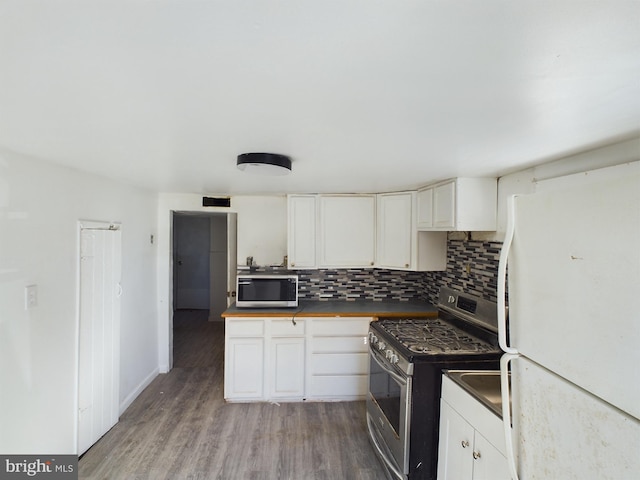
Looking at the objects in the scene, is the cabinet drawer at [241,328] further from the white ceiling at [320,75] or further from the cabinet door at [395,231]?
the white ceiling at [320,75]

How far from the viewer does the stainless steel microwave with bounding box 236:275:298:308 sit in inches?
121

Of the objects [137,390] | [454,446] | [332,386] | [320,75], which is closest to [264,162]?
[320,75]

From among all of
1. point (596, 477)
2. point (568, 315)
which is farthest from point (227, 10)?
point (596, 477)

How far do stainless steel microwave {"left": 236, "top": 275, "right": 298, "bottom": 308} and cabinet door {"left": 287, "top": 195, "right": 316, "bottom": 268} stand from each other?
24 cm

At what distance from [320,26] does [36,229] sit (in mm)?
2008

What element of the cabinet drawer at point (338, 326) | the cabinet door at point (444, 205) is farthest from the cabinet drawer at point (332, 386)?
the cabinet door at point (444, 205)

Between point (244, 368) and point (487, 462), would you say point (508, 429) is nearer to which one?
point (487, 462)

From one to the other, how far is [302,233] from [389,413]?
6.10 ft

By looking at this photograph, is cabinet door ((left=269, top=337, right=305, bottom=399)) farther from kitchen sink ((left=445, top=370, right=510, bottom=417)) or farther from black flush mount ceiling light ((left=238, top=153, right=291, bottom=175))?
black flush mount ceiling light ((left=238, top=153, right=291, bottom=175))

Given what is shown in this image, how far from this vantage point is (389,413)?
2084 millimetres

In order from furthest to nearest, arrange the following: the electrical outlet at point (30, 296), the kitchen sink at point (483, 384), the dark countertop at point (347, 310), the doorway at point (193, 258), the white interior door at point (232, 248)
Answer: the doorway at point (193, 258)
the white interior door at point (232, 248)
the dark countertop at point (347, 310)
the electrical outlet at point (30, 296)
the kitchen sink at point (483, 384)

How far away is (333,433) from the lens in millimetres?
2502

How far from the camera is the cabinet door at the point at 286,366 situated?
2.96 meters

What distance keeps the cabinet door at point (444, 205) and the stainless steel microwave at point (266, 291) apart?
150 cm
